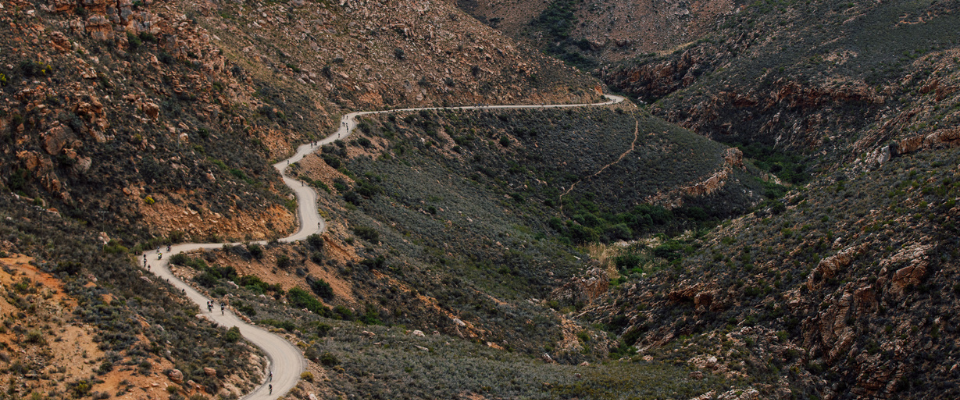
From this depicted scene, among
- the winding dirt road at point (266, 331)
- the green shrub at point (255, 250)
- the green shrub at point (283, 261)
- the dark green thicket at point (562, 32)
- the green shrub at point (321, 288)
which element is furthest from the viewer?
the dark green thicket at point (562, 32)

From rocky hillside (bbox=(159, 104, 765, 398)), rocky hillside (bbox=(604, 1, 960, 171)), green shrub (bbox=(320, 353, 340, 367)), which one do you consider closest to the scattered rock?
rocky hillside (bbox=(159, 104, 765, 398))

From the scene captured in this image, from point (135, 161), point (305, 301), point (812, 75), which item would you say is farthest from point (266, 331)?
point (812, 75)

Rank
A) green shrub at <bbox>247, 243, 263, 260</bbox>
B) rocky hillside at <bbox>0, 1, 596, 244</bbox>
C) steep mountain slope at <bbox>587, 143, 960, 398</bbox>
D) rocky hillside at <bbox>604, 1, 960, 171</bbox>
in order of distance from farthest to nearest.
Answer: rocky hillside at <bbox>604, 1, 960, 171</bbox>
green shrub at <bbox>247, 243, 263, 260</bbox>
rocky hillside at <bbox>0, 1, 596, 244</bbox>
steep mountain slope at <bbox>587, 143, 960, 398</bbox>

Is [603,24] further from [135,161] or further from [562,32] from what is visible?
[135,161]

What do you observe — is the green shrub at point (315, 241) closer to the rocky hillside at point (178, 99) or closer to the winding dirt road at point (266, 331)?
the winding dirt road at point (266, 331)

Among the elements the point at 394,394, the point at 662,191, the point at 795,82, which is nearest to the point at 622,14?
the point at 795,82

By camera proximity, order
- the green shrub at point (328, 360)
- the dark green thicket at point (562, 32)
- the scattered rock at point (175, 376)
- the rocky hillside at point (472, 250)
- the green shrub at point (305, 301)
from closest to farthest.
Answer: the scattered rock at point (175, 376)
the green shrub at point (328, 360)
the rocky hillside at point (472, 250)
the green shrub at point (305, 301)
the dark green thicket at point (562, 32)

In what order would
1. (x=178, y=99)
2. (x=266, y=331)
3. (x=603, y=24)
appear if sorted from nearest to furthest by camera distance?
1. (x=266, y=331)
2. (x=178, y=99)
3. (x=603, y=24)

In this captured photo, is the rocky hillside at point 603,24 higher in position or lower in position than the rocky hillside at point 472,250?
higher

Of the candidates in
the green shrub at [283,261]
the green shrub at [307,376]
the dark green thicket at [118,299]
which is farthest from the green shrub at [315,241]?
the green shrub at [307,376]

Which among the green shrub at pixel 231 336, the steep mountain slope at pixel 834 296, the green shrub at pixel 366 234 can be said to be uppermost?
the green shrub at pixel 366 234

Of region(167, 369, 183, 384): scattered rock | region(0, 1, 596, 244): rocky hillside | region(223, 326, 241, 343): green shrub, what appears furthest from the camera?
region(0, 1, 596, 244): rocky hillside

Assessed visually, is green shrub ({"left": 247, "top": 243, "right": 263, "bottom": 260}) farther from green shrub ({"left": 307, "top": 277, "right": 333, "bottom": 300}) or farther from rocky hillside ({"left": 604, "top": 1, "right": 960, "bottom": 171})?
rocky hillside ({"left": 604, "top": 1, "right": 960, "bottom": 171})
